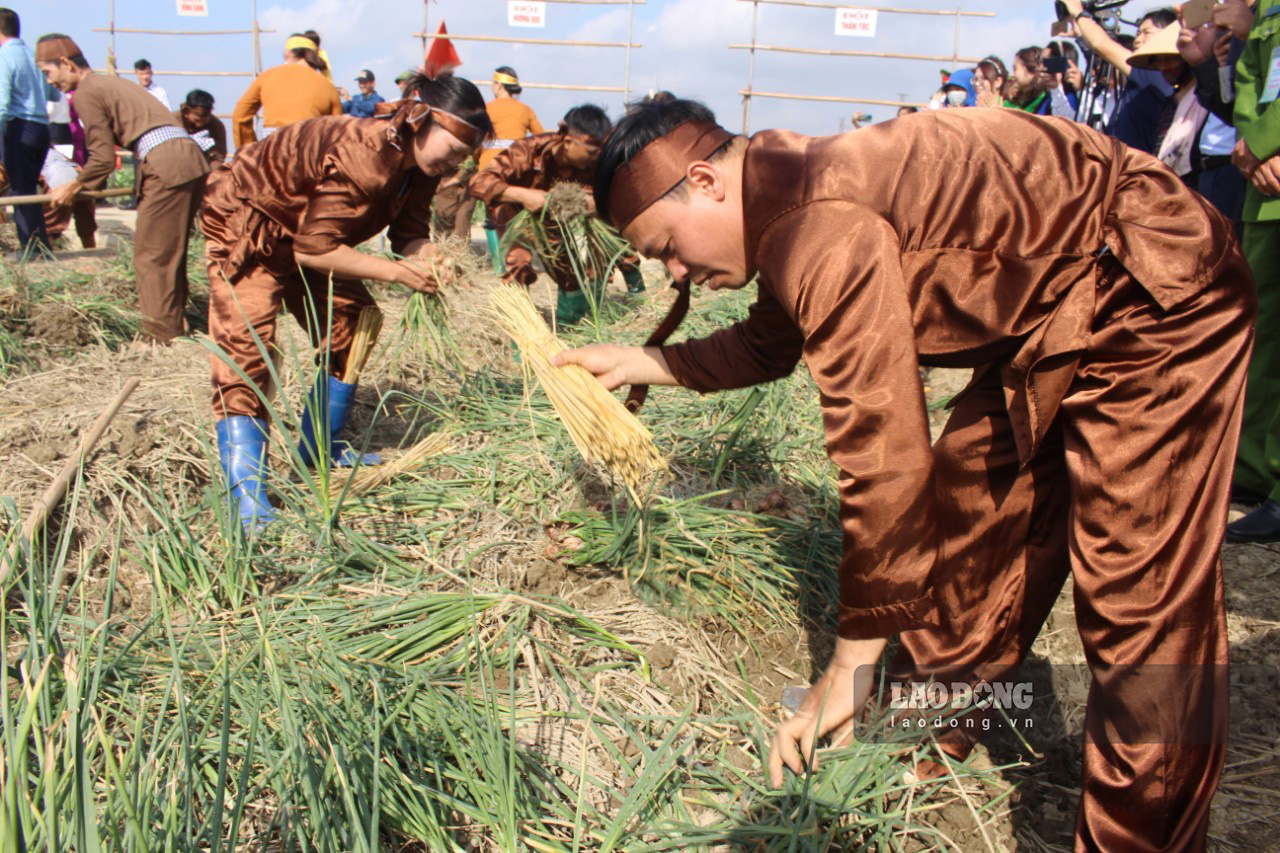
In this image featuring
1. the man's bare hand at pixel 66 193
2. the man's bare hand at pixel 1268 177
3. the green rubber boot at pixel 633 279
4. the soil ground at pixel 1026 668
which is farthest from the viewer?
the green rubber boot at pixel 633 279

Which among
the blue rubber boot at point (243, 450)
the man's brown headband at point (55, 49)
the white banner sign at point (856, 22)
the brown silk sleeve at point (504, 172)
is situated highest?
the white banner sign at point (856, 22)

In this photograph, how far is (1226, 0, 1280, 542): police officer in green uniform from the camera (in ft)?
8.55

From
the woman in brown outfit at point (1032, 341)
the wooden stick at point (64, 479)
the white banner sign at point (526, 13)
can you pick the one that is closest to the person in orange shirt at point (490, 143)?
the white banner sign at point (526, 13)

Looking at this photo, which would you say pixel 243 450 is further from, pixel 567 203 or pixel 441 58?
pixel 567 203

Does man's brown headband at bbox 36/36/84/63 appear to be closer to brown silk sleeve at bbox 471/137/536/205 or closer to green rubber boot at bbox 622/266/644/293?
brown silk sleeve at bbox 471/137/536/205

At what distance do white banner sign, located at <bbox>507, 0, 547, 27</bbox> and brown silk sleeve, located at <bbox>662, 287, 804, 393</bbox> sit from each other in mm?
10187

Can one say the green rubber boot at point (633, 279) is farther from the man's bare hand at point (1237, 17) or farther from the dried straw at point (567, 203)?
the man's bare hand at point (1237, 17)

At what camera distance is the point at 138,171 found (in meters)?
4.73

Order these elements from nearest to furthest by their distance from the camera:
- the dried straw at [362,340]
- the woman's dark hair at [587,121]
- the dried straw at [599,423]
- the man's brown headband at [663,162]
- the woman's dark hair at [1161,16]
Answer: the man's brown headband at [663,162]
the dried straw at [599,423]
the dried straw at [362,340]
the woman's dark hair at [1161,16]
the woman's dark hair at [587,121]

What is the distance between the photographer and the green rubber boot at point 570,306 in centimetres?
495

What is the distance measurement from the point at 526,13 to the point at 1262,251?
32.0 ft

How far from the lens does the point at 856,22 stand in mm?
10945

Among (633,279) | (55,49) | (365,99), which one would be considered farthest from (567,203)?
(365,99)

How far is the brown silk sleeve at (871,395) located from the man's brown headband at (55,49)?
5.60 metres
